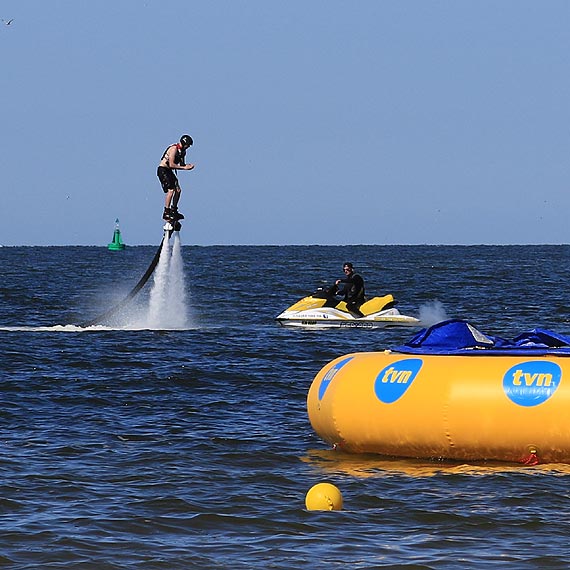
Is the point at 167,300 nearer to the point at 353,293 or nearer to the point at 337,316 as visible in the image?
the point at 337,316

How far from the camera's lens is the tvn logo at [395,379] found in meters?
12.3

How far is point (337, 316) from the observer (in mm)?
29078

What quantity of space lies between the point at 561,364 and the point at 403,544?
3166mm

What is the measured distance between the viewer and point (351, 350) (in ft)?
78.4

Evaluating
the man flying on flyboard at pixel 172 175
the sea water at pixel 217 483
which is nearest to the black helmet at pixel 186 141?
the man flying on flyboard at pixel 172 175

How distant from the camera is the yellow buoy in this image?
417 inches

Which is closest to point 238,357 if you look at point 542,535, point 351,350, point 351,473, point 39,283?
point 351,350

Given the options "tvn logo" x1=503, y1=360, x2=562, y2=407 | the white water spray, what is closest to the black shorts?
the white water spray

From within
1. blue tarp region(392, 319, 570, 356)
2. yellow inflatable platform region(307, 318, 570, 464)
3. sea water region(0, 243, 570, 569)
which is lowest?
sea water region(0, 243, 570, 569)

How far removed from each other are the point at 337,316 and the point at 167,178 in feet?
27.8

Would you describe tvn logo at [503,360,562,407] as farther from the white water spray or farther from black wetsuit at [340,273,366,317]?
black wetsuit at [340,273,366,317]

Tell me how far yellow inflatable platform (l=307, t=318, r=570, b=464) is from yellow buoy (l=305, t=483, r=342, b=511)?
1.80 metres

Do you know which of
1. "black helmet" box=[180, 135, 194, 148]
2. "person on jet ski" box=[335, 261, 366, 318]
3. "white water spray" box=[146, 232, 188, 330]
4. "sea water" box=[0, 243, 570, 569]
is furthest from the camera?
"person on jet ski" box=[335, 261, 366, 318]

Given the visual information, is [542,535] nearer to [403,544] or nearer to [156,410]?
[403,544]
